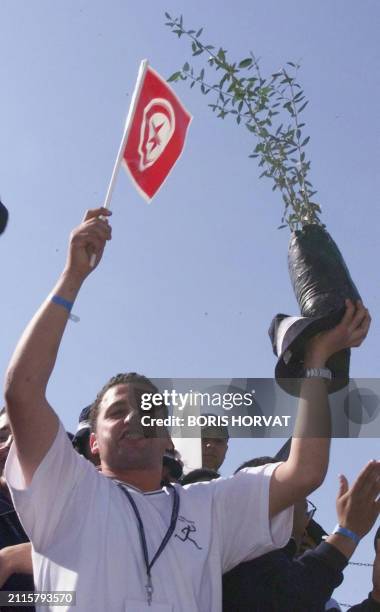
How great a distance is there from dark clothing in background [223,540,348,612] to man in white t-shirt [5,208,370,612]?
60 millimetres

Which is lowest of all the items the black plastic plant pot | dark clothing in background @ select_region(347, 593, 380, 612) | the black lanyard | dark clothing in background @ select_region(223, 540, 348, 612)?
dark clothing in background @ select_region(347, 593, 380, 612)

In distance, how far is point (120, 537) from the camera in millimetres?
2742

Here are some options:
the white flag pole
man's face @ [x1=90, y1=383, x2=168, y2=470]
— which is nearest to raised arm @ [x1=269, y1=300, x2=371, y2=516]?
man's face @ [x1=90, y1=383, x2=168, y2=470]

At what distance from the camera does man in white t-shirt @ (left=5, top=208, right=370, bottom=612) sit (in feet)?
8.83

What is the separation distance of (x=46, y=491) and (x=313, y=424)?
0.95 metres

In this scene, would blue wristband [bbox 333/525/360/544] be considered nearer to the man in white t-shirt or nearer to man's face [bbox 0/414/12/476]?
the man in white t-shirt

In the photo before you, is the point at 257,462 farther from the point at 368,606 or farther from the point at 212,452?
the point at 212,452

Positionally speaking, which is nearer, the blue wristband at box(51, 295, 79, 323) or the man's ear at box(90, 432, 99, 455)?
the blue wristband at box(51, 295, 79, 323)

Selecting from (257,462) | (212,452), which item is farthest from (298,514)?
(212,452)

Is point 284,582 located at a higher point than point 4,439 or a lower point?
lower

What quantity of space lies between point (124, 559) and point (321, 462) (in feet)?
2.54

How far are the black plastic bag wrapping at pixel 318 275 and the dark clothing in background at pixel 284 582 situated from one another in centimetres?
81

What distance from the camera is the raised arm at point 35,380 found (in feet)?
9.07

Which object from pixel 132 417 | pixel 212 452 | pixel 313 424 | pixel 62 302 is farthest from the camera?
pixel 212 452
